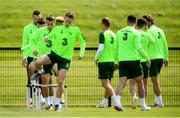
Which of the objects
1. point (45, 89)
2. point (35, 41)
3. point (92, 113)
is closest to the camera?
point (92, 113)

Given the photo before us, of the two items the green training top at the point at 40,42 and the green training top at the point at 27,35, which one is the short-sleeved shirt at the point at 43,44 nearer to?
the green training top at the point at 40,42

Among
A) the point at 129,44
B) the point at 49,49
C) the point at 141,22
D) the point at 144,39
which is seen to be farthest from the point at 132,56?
the point at 49,49

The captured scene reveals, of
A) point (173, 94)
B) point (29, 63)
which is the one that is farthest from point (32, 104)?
point (173, 94)

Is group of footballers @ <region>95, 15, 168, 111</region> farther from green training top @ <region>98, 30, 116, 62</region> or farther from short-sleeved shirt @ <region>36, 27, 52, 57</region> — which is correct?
short-sleeved shirt @ <region>36, 27, 52, 57</region>

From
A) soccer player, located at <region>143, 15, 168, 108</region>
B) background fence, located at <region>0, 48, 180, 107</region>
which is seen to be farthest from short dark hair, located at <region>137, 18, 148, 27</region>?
background fence, located at <region>0, 48, 180, 107</region>

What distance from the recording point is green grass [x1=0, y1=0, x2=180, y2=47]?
161ft

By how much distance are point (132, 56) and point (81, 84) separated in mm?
5589

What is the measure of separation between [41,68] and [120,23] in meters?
29.5

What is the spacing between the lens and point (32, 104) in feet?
69.9

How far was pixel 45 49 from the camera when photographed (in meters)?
20.9

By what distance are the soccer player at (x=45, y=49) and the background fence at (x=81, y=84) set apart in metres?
2.28

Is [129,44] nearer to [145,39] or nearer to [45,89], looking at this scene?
[145,39]

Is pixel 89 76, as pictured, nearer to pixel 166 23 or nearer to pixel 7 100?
pixel 7 100

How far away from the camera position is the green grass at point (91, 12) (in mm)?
48938
